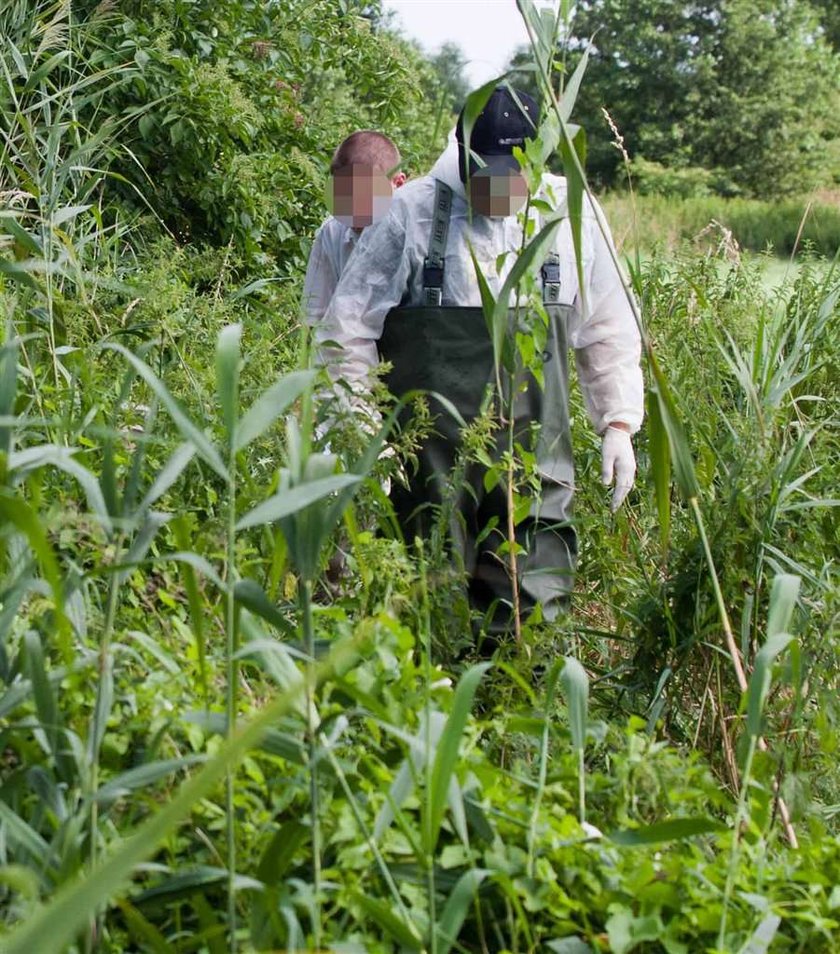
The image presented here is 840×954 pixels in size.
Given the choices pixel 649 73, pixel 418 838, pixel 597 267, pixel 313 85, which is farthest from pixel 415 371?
pixel 649 73

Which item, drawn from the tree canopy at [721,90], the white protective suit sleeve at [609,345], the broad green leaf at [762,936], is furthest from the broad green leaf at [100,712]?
the tree canopy at [721,90]

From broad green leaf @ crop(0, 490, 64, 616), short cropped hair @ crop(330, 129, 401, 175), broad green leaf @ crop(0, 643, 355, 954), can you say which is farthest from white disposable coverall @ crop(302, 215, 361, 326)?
broad green leaf @ crop(0, 643, 355, 954)

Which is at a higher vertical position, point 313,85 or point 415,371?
point 313,85

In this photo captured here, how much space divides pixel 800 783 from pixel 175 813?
131cm

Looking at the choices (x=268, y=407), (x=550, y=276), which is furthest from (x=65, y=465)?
(x=550, y=276)

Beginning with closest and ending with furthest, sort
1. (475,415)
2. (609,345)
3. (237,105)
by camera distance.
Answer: (475,415) → (609,345) → (237,105)

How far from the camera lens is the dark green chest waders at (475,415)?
334cm

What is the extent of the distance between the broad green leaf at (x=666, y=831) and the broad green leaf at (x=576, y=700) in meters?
0.14

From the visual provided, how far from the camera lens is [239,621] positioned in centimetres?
169

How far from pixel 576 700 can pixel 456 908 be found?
0.40m

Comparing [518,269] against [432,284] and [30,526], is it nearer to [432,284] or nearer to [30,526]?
[30,526]

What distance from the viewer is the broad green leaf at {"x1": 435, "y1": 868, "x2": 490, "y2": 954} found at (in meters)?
1.56

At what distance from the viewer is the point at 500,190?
10.7ft

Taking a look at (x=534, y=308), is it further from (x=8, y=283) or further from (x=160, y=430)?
(x=8, y=283)
